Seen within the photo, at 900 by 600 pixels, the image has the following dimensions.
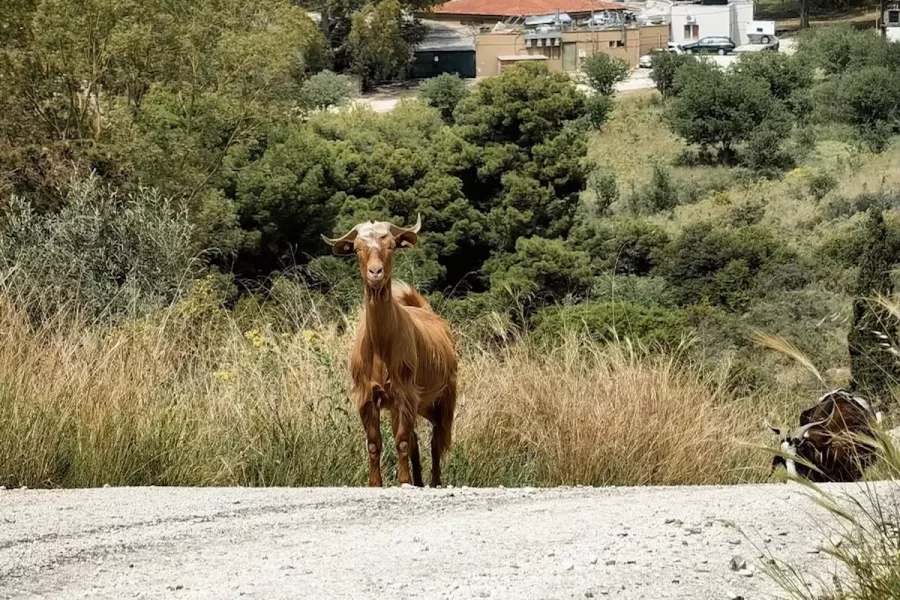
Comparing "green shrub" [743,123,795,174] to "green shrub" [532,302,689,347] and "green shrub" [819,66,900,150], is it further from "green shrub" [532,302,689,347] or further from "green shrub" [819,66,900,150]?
"green shrub" [532,302,689,347]

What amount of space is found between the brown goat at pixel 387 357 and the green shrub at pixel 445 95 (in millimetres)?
44727

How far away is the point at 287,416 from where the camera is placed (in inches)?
311

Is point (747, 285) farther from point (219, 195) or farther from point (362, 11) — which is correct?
point (362, 11)

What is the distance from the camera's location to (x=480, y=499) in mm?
6285

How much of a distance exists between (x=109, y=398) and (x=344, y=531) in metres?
2.34

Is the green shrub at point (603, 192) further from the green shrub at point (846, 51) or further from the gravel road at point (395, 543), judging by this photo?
the gravel road at point (395, 543)

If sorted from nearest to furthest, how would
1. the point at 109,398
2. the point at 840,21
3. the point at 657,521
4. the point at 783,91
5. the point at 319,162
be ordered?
the point at 657,521 → the point at 109,398 → the point at 319,162 → the point at 783,91 → the point at 840,21

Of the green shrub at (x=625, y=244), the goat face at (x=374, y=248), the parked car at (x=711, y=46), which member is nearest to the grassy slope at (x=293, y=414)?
the goat face at (x=374, y=248)

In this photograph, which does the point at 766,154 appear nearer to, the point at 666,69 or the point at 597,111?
the point at 597,111

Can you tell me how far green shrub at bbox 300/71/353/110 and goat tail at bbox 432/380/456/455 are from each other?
145ft

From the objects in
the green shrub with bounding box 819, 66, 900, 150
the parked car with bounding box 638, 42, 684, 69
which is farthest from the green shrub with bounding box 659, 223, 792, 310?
the parked car with bounding box 638, 42, 684, 69

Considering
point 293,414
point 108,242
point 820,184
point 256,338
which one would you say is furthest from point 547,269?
point 293,414

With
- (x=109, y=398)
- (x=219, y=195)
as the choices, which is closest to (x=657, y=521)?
(x=109, y=398)

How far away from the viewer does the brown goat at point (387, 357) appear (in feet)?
22.6
